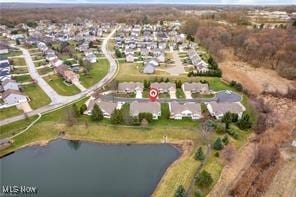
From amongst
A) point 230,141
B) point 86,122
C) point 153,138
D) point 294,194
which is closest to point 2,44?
point 86,122

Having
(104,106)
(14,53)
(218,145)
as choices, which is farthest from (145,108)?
(14,53)

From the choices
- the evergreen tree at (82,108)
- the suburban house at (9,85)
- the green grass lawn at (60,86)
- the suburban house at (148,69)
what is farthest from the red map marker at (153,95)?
the suburban house at (9,85)

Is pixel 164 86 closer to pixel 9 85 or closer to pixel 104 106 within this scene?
pixel 104 106

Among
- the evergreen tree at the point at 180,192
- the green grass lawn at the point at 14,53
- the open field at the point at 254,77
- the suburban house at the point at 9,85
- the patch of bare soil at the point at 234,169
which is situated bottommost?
the patch of bare soil at the point at 234,169

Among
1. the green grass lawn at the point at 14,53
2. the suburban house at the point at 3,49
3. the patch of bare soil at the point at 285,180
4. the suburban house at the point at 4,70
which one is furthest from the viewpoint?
the suburban house at the point at 3,49

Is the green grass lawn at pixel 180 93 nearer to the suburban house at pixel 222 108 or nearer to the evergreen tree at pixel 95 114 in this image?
the suburban house at pixel 222 108

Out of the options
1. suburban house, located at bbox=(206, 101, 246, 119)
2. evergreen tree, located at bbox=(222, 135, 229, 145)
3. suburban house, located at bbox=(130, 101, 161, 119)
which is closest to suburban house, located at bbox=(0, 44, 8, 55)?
suburban house, located at bbox=(130, 101, 161, 119)
